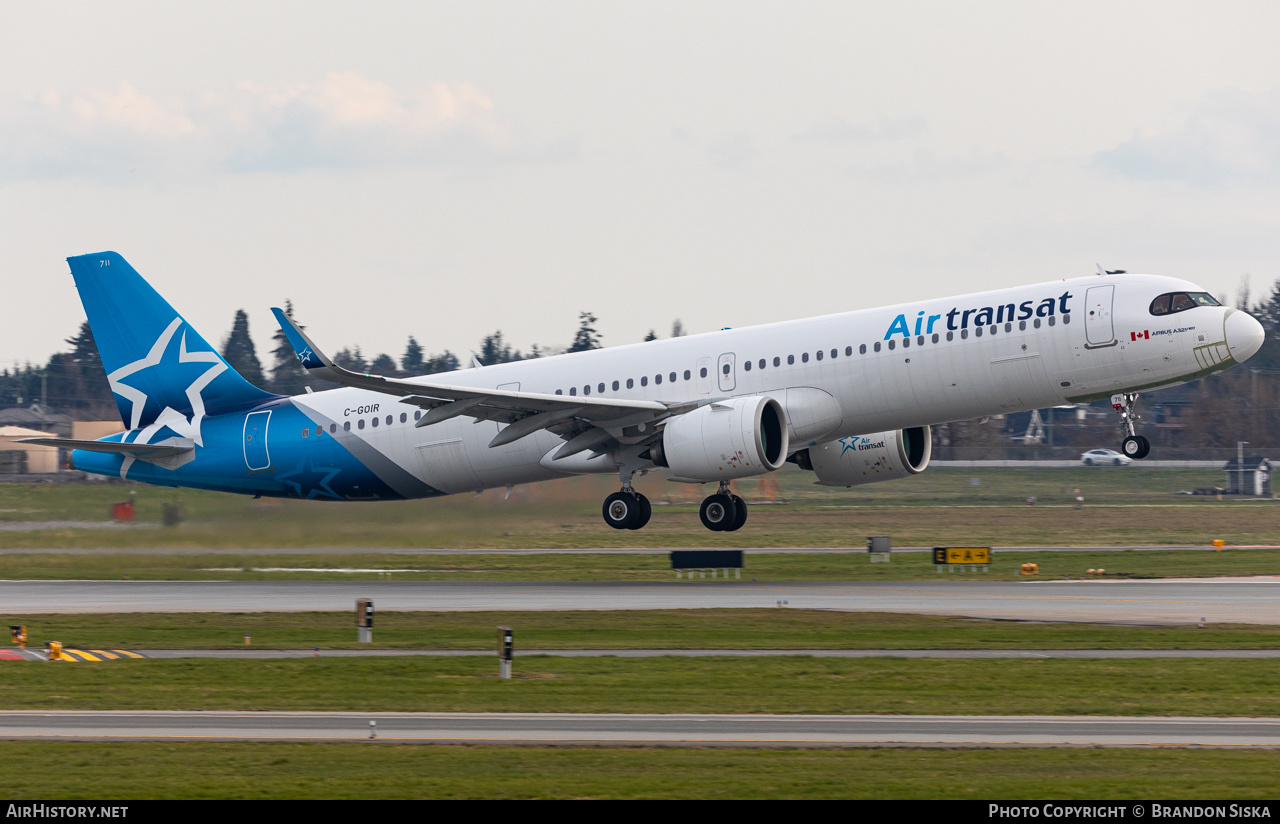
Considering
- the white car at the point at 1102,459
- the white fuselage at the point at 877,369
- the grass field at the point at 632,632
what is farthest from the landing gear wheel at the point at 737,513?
the white car at the point at 1102,459

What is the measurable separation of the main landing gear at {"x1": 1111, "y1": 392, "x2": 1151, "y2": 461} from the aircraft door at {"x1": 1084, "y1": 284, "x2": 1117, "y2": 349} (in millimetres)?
1806

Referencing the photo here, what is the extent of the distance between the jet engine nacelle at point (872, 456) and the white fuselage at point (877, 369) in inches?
159

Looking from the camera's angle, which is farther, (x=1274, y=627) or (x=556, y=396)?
(x=556, y=396)

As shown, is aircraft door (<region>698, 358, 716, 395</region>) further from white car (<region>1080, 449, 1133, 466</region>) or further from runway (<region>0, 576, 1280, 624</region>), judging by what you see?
white car (<region>1080, 449, 1133, 466</region>)

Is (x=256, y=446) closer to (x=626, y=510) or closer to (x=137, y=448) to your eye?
(x=137, y=448)

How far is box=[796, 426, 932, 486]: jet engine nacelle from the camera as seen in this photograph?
4075 centimetres

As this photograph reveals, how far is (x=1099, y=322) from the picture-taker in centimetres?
3388

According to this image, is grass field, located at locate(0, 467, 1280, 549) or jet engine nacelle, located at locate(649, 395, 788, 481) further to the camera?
grass field, located at locate(0, 467, 1280, 549)

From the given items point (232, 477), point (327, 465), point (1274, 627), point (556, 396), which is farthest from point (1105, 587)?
point (232, 477)

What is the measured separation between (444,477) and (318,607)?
7.71 metres

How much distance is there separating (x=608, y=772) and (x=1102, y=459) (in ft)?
333

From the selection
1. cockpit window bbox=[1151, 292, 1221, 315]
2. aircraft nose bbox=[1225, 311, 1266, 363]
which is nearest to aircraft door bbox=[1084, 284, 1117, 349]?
cockpit window bbox=[1151, 292, 1221, 315]

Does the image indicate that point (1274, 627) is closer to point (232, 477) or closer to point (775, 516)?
point (232, 477)

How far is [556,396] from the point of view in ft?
123
